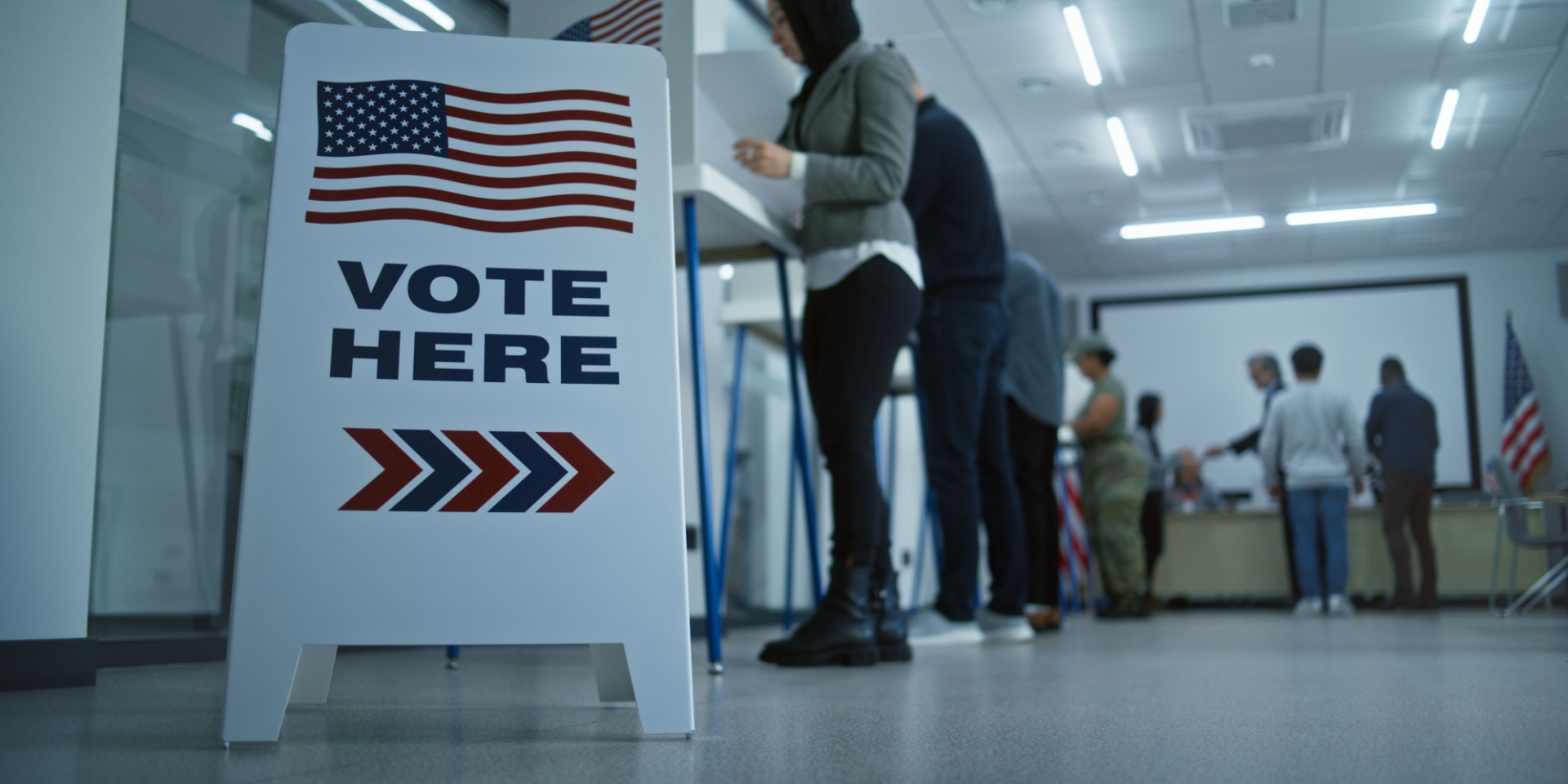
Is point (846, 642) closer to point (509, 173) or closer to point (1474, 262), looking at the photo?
point (509, 173)

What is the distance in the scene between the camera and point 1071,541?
5.44 metres

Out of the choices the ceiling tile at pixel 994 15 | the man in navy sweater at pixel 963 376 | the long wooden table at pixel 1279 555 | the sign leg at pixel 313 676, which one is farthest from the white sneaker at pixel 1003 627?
the long wooden table at pixel 1279 555

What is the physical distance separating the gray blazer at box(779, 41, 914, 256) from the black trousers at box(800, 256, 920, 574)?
8 cm

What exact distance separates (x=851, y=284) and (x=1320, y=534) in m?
4.28

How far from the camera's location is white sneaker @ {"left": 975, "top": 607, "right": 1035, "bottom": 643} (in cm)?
271

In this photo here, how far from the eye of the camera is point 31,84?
1526 mm

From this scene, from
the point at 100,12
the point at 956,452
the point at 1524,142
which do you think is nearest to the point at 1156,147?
the point at 1524,142

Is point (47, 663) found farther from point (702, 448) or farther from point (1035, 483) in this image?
point (1035, 483)

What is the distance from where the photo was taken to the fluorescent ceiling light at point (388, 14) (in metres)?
2.43

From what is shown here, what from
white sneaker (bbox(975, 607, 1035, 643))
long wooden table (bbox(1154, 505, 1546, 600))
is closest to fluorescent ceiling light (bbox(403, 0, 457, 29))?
white sneaker (bbox(975, 607, 1035, 643))

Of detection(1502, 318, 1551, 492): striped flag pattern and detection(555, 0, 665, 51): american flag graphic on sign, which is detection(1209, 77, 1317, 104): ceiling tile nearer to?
detection(1502, 318, 1551, 492): striped flag pattern

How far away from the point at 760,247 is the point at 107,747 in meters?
1.35

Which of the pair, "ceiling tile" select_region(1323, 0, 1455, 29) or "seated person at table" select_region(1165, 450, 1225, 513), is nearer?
"ceiling tile" select_region(1323, 0, 1455, 29)

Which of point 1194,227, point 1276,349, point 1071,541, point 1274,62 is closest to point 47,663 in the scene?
point 1071,541
